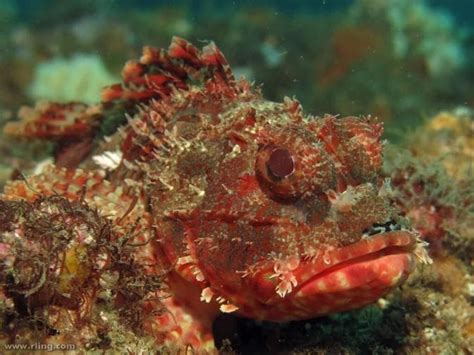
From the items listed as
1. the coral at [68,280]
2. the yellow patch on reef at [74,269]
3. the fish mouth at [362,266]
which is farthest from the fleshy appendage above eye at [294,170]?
the yellow patch on reef at [74,269]

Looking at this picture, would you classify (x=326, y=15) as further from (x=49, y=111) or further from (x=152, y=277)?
(x=152, y=277)

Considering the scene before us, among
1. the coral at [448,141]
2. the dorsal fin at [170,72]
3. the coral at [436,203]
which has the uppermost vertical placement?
the coral at [448,141]

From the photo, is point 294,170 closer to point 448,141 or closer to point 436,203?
point 436,203

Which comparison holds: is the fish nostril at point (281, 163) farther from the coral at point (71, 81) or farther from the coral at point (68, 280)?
the coral at point (71, 81)

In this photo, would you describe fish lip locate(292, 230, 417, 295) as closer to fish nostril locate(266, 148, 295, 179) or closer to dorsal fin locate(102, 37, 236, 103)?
fish nostril locate(266, 148, 295, 179)

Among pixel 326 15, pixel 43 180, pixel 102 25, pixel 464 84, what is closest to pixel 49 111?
pixel 43 180
